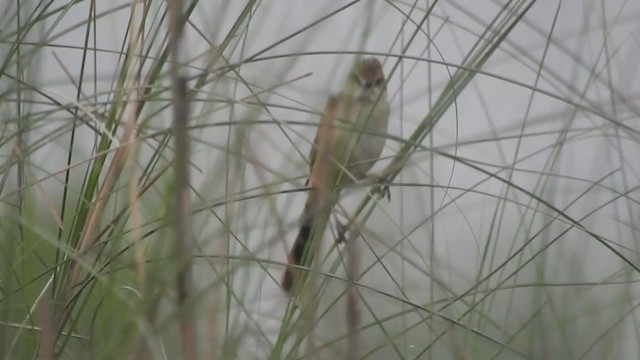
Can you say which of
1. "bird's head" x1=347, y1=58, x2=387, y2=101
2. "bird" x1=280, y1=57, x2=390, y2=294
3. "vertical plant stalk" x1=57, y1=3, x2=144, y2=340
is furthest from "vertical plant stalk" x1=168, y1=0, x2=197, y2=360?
"bird's head" x1=347, y1=58, x2=387, y2=101

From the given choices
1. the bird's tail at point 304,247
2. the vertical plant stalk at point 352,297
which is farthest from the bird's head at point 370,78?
the vertical plant stalk at point 352,297

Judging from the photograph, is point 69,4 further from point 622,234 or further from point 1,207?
point 622,234

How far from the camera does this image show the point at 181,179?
284 millimetres

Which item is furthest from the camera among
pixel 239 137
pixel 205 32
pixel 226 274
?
pixel 205 32

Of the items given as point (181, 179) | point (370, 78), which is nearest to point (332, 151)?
point (181, 179)

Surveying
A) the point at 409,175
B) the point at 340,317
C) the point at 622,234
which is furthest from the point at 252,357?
the point at 622,234

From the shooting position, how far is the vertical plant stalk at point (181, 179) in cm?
28

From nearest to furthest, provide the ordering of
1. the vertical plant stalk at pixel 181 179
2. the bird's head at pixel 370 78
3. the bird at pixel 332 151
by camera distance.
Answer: the vertical plant stalk at pixel 181 179, the bird at pixel 332 151, the bird's head at pixel 370 78

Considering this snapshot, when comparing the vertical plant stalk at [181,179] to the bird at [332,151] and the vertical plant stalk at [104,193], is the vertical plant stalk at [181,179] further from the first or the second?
the vertical plant stalk at [104,193]

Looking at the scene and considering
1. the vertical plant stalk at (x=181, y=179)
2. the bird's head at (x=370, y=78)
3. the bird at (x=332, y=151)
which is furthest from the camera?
the bird's head at (x=370, y=78)

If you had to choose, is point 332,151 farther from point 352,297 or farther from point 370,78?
point 370,78

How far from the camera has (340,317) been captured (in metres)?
0.66

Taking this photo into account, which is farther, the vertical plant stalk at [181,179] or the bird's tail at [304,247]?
the bird's tail at [304,247]

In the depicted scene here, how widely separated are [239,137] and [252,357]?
9.0 inches
